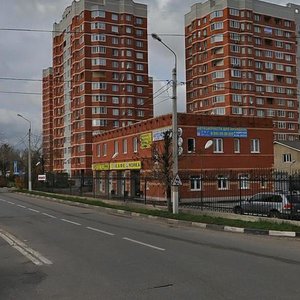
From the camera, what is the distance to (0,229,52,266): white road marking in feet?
33.7

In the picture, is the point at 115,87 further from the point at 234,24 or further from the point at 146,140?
the point at 146,140

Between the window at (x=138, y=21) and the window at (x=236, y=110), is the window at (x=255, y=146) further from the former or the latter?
the window at (x=138, y=21)

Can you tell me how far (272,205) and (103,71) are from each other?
261 ft

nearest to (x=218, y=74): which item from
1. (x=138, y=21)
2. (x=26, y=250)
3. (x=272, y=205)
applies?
(x=138, y=21)

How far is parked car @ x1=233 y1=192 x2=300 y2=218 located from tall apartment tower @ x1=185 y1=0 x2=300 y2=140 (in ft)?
243

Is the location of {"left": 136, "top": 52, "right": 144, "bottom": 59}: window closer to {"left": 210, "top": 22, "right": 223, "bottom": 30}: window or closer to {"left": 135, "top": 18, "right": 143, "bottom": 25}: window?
{"left": 135, "top": 18, "right": 143, "bottom": 25}: window

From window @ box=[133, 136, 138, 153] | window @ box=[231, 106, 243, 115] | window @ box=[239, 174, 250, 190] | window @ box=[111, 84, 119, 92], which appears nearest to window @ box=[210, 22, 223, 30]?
window @ box=[231, 106, 243, 115]

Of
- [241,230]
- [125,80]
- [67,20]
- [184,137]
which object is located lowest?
[241,230]

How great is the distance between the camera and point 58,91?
386 feet

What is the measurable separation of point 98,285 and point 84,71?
3619 inches

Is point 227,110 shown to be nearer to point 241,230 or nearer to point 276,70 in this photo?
point 276,70

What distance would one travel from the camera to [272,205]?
21.6 m

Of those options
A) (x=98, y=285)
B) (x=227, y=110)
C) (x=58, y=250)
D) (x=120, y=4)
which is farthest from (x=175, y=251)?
(x=120, y=4)

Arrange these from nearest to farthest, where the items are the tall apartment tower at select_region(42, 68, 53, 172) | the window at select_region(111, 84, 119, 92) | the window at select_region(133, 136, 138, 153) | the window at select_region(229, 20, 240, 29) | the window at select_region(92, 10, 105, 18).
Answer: the window at select_region(133, 136, 138, 153) → the window at select_region(229, 20, 240, 29) → the window at select_region(92, 10, 105, 18) → the window at select_region(111, 84, 119, 92) → the tall apartment tower at select_region(42, 68, 53, 172)
